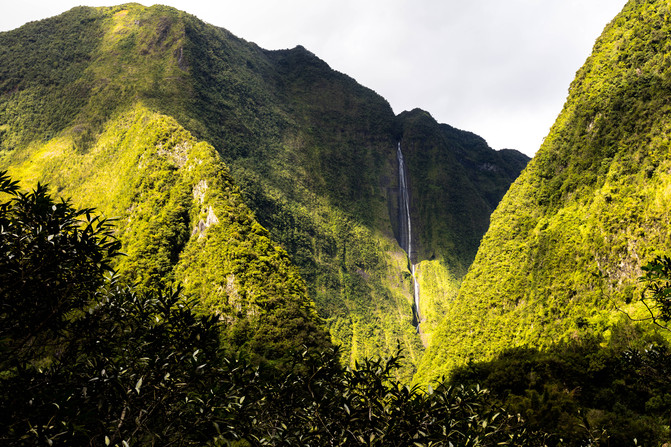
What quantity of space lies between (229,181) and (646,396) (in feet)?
166

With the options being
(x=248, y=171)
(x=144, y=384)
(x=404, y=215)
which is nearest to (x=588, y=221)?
(x=144, y=384)

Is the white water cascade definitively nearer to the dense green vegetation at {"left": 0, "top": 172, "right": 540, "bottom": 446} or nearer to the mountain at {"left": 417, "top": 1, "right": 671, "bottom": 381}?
the mountain at {"left": 417, "top": 1, "right": 671, "bottom": 381}

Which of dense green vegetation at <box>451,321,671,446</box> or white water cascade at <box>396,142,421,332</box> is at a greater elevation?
white water cascade at <box>396,142,421,332</box>

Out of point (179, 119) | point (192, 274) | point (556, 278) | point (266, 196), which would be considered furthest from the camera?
point (266, 196)

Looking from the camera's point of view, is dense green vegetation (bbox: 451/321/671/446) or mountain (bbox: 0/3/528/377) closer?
dense green vegetation (bbox: 451/321/671/446)

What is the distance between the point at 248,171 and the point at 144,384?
9452 cm

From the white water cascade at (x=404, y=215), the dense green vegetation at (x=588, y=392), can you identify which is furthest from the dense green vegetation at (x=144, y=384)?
the white water cascade at (x=404, y=215)

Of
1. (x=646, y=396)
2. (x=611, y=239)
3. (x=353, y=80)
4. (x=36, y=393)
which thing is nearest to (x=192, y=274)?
(x=36, y=393)

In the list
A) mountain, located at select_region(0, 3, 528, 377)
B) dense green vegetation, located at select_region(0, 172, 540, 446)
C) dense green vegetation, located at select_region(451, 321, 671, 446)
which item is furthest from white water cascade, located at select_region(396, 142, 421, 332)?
dense green vegetation, located at select_region(0, 172, 540, 446)

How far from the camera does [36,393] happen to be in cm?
490

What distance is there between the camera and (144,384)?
527 cm

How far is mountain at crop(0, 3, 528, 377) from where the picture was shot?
139ft

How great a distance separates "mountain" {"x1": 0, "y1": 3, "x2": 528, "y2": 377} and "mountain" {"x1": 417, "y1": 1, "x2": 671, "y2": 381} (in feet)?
51.6

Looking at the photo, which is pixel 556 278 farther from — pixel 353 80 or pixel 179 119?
pixel 353 80
